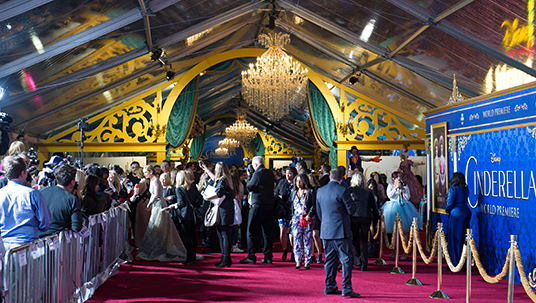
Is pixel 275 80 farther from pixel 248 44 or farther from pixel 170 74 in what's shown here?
pixel 248 44

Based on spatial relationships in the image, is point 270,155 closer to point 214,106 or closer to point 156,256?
point 214,106

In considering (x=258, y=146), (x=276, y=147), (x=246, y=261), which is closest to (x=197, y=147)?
(x=276, y=147)

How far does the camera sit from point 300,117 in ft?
63.6

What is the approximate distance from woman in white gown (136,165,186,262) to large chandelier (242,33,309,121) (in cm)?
381

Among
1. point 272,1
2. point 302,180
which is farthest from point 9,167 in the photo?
point 272,1

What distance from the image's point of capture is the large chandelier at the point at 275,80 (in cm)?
1033

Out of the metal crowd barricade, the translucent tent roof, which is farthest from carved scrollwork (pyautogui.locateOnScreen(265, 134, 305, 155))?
the metal crowd barricade

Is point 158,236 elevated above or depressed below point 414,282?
above

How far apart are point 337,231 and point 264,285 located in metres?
1.26

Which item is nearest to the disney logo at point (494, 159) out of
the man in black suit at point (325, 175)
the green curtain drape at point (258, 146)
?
the man in black suit at point (325, 175)

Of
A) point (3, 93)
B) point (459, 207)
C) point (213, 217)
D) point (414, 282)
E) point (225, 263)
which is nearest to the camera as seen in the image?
point (414, 282)

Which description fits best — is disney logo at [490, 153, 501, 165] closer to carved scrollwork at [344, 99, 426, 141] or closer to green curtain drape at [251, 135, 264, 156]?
carved scrollwork at [344, 99, 426, 141]

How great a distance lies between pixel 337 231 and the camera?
5.24 metres

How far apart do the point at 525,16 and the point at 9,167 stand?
6.20 m
